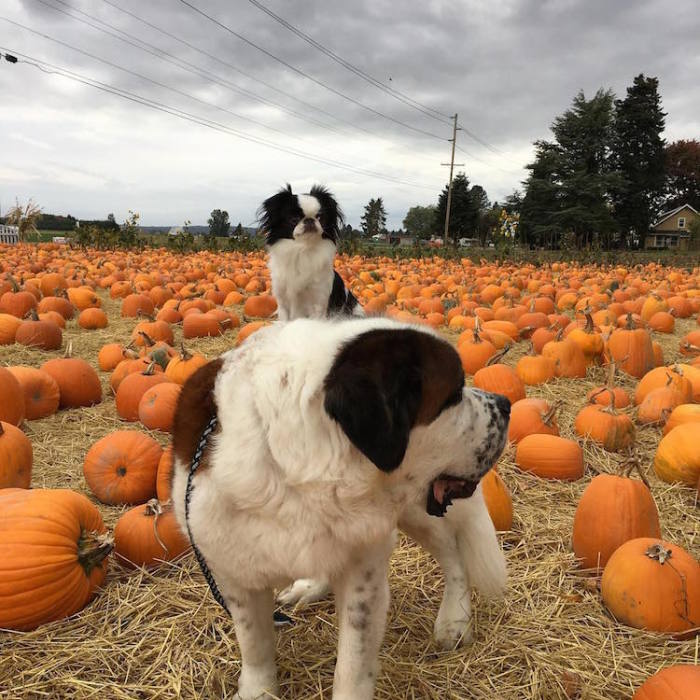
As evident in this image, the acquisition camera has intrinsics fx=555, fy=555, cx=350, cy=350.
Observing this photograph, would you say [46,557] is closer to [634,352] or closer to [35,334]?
[35,334]

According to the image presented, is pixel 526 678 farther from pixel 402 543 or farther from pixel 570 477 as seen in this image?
pixel 570 477

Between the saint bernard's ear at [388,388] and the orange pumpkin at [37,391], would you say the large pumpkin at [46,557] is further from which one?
the orange pumpkin at [37,391]

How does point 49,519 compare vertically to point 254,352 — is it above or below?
below

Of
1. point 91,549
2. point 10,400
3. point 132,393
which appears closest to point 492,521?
point 91,549

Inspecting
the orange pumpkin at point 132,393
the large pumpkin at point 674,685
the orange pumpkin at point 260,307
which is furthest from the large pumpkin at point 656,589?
the orange pumpkin at point 260,307

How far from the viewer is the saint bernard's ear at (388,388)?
4.42 ft

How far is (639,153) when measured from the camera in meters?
56.2

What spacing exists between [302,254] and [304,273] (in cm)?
23

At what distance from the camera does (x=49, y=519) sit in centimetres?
235

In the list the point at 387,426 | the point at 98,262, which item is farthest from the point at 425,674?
the point at 98,262

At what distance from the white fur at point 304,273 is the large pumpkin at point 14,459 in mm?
3626

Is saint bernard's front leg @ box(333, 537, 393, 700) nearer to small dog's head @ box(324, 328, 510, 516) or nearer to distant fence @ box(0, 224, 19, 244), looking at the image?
small dog's head @ box(324, 328, 510, 516)

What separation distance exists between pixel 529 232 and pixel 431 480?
5460cm

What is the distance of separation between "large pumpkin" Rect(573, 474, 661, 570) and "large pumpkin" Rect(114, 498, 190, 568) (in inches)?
77.8
